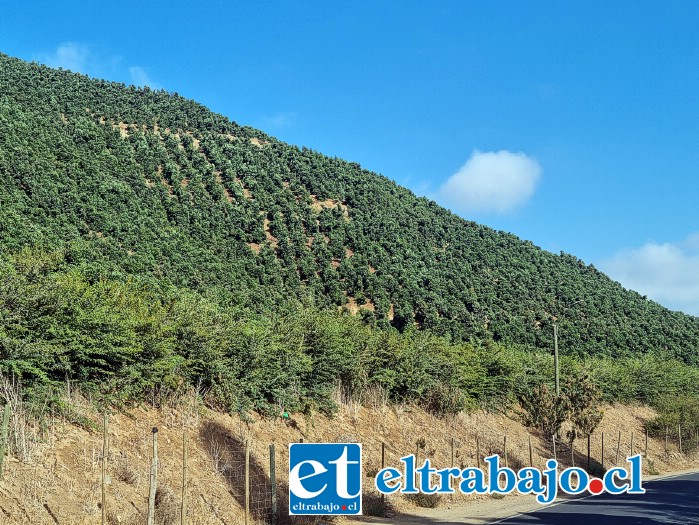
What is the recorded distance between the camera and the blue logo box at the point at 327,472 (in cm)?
1064

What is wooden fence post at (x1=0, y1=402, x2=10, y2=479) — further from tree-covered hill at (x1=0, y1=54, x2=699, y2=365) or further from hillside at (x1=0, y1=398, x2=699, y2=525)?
tree-covered hill at (x1=0, y1=54, x2=699, y2=365)

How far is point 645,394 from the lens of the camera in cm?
4894

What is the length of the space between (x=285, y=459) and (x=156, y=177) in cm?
4732

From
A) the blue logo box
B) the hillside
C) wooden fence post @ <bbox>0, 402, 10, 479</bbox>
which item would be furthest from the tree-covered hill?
the blue logo box

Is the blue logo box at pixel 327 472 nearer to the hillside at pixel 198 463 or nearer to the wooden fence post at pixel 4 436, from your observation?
the hillside at pixel 198 463

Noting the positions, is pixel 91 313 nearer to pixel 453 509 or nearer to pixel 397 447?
pixel 453 509

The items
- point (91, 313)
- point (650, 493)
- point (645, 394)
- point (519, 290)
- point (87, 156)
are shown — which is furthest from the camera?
point (519, 290)

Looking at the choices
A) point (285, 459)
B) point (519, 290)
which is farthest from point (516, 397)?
point (519, 290)
